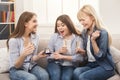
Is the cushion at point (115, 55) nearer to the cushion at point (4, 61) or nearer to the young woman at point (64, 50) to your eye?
the young woman at point (64, 50)

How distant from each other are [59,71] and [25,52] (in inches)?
15.4

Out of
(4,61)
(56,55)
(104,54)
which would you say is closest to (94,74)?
(104,54)

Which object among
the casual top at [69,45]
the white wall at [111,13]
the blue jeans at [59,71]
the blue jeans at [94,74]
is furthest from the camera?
the white wall at [111,13]

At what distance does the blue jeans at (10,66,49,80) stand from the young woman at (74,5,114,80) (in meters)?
0.32

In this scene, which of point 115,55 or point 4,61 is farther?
point 4,61

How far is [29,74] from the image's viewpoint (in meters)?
2.41

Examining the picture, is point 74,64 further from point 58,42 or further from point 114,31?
point 114,31

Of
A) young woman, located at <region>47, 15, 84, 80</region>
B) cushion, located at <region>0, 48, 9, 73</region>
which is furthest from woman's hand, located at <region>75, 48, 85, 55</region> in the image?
cushion, located at <region>0, 48, 9, 73</region>

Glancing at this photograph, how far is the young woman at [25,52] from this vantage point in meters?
2.46

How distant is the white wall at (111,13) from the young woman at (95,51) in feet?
4.35

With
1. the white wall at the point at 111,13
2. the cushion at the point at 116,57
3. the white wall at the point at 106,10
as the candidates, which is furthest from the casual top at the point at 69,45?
the white wall at the point at 111,13

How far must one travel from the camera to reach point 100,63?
247 cm

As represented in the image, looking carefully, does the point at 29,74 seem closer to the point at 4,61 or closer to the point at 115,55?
the point at 4,61

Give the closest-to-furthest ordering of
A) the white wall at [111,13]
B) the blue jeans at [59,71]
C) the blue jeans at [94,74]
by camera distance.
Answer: the blue jeans at [94,74]
the blue jeans at [59,71]
the white wall at [111,13]
